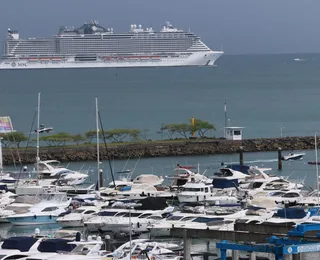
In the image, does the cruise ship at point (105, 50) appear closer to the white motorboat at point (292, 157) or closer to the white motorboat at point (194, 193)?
the white motorboat at point (292, 157)

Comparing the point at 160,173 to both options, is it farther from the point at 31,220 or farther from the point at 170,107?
the point at 170,107

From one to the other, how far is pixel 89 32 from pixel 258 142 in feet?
438

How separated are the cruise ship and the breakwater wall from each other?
12026cm

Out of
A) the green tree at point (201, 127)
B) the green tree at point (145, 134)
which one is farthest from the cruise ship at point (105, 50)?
the green tree at point (201, 127)

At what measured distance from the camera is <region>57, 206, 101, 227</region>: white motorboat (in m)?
23.6

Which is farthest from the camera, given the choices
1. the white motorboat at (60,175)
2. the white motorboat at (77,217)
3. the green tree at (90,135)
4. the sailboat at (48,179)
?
the green tree at (90,135)

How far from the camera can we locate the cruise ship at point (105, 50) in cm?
16812

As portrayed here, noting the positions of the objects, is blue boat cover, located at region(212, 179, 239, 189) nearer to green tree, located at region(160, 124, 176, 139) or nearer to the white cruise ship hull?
green tree, located at region(160, 124, 176, 139)

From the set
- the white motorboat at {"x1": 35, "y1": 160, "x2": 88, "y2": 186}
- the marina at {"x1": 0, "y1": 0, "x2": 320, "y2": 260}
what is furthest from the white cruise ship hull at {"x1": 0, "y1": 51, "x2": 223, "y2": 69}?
the white motorboat at {"x1": 35, "y1": 160, "x2": 88, "y2": 186}

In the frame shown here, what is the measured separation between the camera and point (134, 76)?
5861 inches

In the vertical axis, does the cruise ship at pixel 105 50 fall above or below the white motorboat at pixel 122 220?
above

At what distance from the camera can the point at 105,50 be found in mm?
170125

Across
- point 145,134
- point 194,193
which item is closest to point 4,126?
point 145,134

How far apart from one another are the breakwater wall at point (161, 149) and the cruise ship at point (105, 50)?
12026cm
